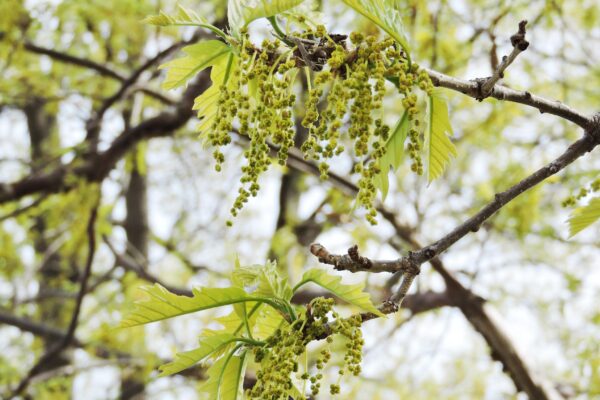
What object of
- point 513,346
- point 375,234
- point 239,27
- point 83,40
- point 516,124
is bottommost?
point 239,27

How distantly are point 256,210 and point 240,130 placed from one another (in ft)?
25.5

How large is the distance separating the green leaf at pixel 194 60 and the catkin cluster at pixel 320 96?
0.11m

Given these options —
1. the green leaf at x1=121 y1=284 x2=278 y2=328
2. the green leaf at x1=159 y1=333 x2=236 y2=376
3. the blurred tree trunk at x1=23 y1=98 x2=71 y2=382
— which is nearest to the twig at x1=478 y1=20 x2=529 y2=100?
the green leaf at x1=121 y1=284 x2=278 y2=328

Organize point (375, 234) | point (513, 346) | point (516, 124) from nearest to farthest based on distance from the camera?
point (513, 346) < point (375, 234) < point (516, 124)

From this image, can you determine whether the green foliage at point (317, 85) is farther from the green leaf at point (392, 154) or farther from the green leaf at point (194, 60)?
the green leaf at point (392, 154)

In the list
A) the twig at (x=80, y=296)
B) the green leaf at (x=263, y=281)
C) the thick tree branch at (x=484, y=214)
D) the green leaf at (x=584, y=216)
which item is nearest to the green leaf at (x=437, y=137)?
the thick tree branch at (x=484, y=214)

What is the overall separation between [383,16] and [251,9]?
10.6 inches

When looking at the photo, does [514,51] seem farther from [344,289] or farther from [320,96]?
[344,289]

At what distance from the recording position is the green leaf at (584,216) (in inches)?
67.5

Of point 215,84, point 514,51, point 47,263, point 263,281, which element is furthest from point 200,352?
point 47,263

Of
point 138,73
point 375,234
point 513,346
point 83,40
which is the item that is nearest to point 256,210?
point 83,40

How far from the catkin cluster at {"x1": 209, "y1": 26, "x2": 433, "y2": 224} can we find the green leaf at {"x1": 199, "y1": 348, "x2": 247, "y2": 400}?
402 mm

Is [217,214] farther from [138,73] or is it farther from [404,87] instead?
[404,87]

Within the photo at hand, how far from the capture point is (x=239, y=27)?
1.43 m
